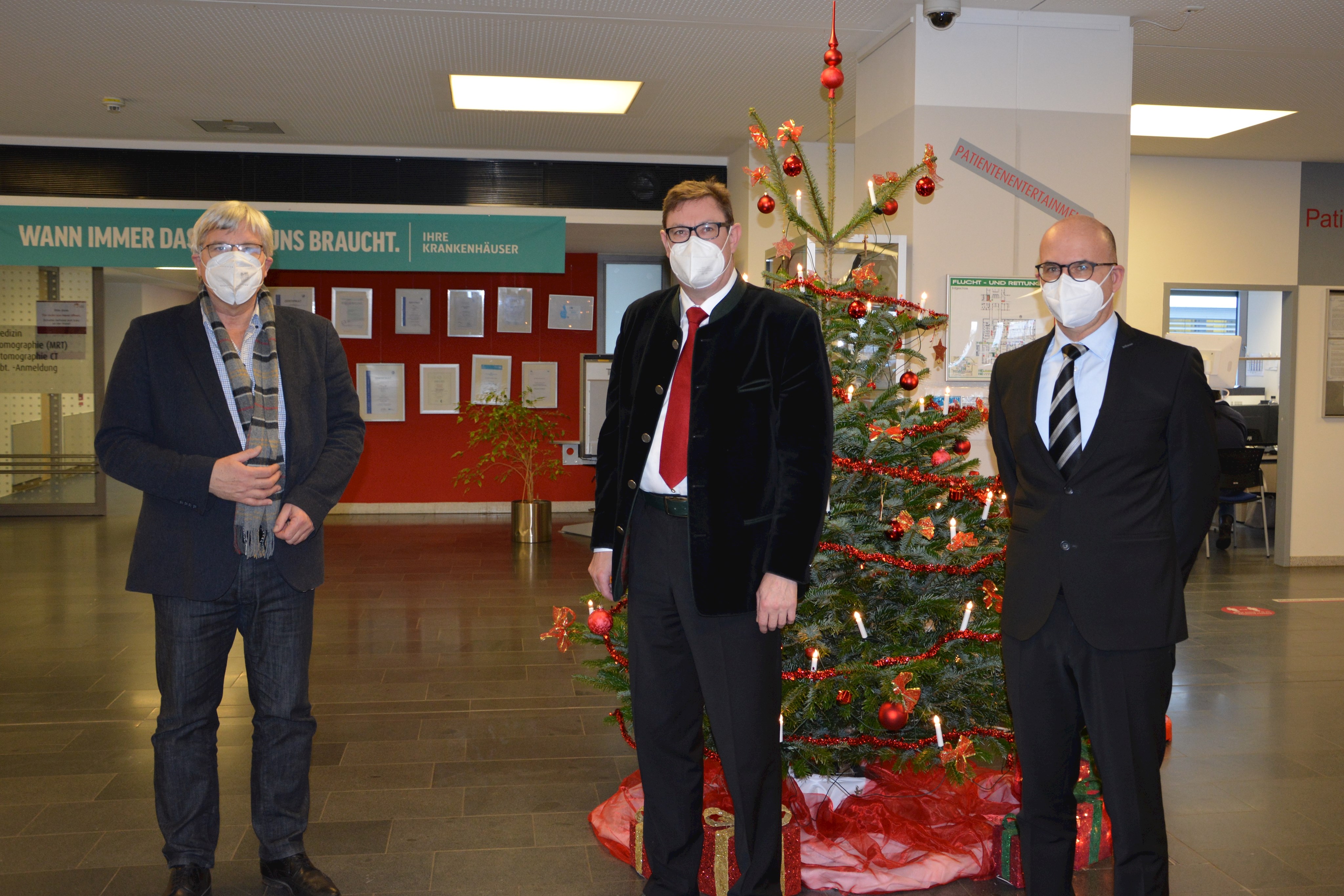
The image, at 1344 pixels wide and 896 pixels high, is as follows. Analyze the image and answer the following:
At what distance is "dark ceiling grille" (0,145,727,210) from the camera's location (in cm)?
804

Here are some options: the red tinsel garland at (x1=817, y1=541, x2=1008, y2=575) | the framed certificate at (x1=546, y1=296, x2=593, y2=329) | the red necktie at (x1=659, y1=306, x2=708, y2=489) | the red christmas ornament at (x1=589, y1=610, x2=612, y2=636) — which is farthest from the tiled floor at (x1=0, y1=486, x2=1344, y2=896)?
the framed certificate at (x1=546, y1=296, x2=593, y2=329)

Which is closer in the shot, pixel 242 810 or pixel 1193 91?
pixel 242 810

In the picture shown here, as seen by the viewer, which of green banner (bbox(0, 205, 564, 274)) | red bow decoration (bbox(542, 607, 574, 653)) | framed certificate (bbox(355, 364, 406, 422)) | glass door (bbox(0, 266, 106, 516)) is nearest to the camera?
red bow decoration (bbox(542, 607, 574, 653))

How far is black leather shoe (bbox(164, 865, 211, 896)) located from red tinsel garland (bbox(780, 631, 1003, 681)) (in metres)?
1.49

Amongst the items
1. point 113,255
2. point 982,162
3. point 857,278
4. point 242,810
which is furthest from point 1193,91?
point 113,255

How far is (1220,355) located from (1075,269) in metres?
6.98

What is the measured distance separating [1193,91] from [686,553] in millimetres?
5736

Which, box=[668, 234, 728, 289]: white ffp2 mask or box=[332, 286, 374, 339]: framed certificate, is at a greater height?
box=[332, 286, 374, 339]: framed certificate

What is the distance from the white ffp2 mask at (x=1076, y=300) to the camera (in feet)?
7.10

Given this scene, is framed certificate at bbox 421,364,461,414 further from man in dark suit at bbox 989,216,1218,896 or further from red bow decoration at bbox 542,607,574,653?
man in dark suit at bbox 989,216,1218,896

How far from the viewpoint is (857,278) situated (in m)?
2.91

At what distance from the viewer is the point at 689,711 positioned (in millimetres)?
2301

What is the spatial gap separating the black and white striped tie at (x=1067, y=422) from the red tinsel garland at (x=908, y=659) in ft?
2.26

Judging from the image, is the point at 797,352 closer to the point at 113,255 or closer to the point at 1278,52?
the point at 1278,52
